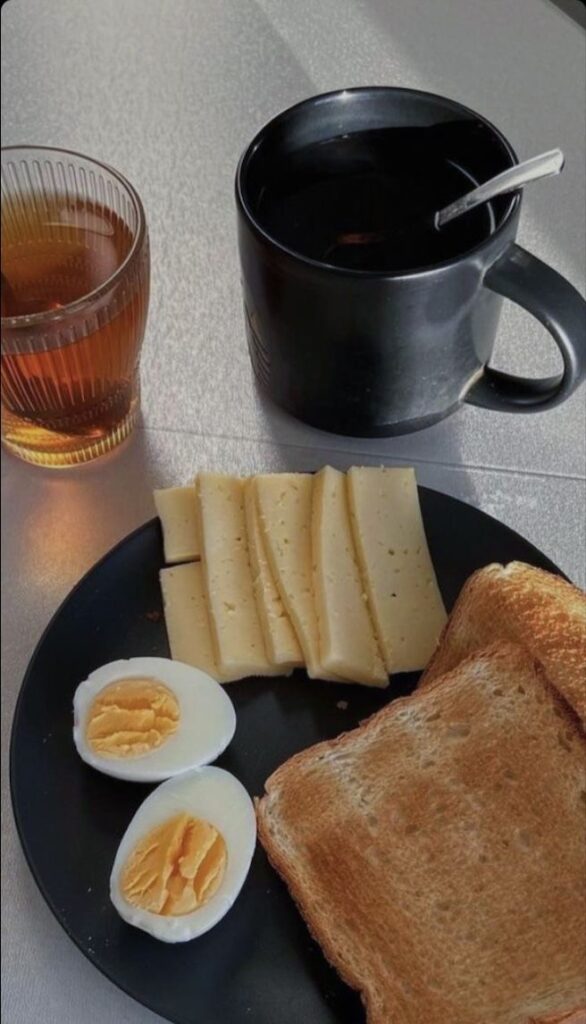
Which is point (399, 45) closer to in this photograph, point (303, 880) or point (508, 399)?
point (508, 399)

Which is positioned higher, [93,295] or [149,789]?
[93,295]

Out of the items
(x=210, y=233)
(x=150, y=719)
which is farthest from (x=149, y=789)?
(x=210, y=233)

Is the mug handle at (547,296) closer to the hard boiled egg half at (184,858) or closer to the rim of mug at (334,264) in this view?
the rim of mug at (334,264)

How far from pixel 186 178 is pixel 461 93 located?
340 millimetres

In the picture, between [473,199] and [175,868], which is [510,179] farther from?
[175,868]

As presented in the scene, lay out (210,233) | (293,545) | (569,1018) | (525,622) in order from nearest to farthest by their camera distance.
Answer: (569,1018)
(525,622)
(293,545)
(210,233)

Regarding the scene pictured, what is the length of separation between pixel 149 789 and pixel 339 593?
0.71ft

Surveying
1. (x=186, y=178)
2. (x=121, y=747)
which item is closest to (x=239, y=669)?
(x=121, y=747)

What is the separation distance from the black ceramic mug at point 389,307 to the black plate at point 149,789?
4.1 inches

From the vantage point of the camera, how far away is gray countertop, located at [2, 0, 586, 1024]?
1060mm

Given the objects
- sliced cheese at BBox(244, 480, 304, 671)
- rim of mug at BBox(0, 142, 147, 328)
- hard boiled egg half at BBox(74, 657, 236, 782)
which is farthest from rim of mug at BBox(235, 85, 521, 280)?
hard boiled egg half at BBox(74, 657, 236, 782)

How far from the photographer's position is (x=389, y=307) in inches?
35.3

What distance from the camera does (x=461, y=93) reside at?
136 cm

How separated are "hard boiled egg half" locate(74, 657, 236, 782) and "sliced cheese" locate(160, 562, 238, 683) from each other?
0.03m
